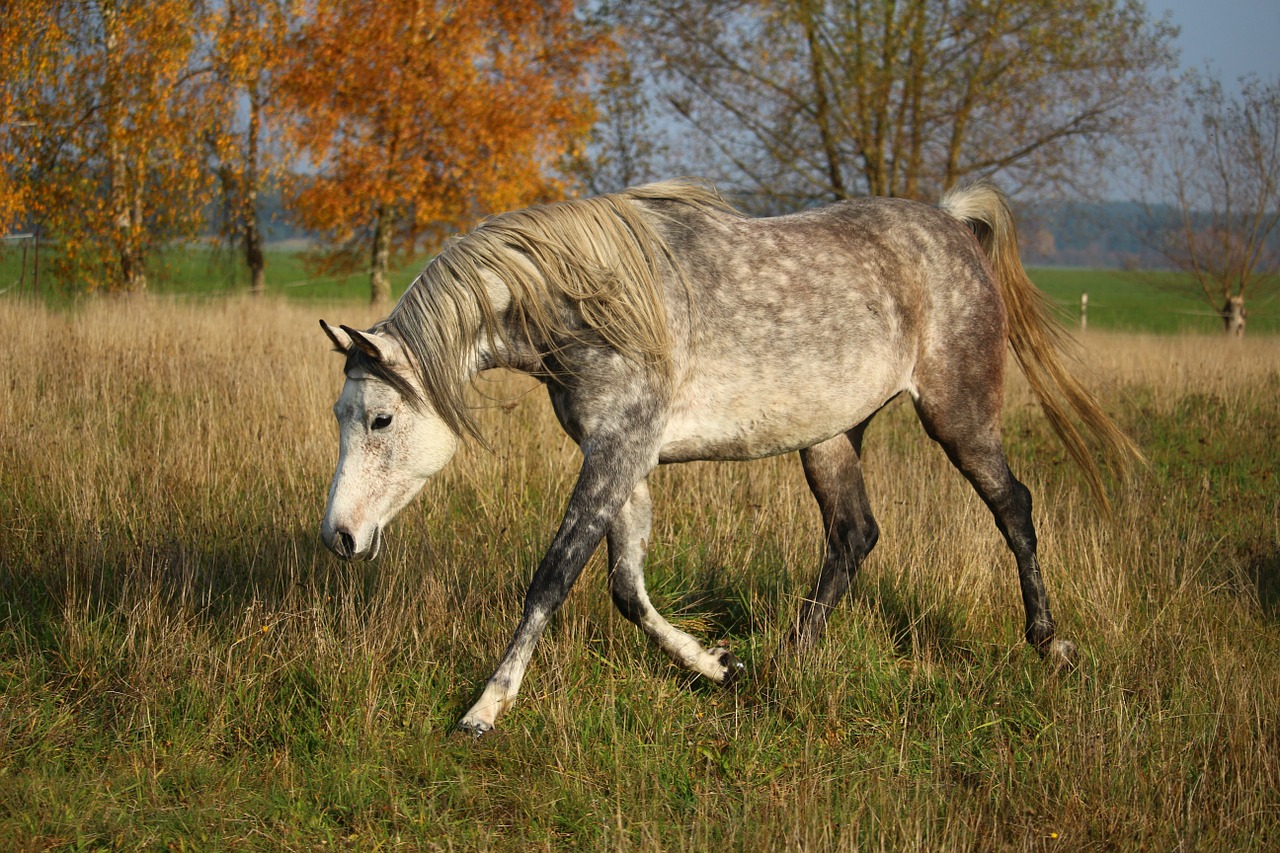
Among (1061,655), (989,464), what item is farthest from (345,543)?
(1061,655)

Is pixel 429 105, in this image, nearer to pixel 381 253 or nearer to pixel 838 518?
pixel 381 253

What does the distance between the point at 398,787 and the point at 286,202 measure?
1629 cm

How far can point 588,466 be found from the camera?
3191 millimetres

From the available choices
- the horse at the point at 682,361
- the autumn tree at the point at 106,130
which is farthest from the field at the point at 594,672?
the autumn tree at the point at 106,130

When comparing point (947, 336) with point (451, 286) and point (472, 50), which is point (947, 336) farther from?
point (472, 50)

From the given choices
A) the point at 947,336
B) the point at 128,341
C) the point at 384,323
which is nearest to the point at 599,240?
the point at 384,323

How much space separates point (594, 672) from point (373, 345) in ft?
4.79

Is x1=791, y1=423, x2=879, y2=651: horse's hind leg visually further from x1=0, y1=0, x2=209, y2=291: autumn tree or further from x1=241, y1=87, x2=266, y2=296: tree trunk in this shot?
x1=241, y1=87, x2=266, y2=296: tree trunk

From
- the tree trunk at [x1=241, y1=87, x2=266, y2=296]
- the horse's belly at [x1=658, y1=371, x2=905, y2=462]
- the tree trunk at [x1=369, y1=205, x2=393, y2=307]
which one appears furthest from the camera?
the tree trunk at [x1=369, y1=205, x2=393, y2=307]

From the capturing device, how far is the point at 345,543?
122 inches

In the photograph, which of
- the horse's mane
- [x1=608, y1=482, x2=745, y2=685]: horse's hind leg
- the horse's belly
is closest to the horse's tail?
the horse's belly

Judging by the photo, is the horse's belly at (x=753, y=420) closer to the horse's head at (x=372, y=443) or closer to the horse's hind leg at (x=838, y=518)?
the horse's hind leg at (x=838, y=518)

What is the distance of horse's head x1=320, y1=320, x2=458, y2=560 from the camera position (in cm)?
309

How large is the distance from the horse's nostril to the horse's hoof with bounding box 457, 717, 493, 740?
662 mm
